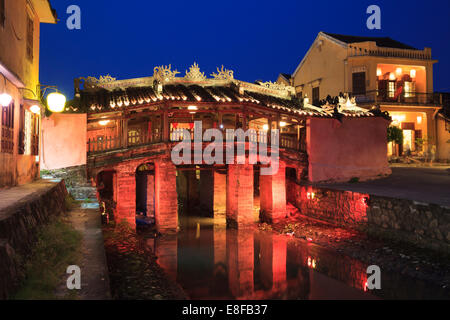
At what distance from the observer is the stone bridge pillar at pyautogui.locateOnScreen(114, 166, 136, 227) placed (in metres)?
15.3

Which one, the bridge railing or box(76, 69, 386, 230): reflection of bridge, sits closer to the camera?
box(76, 69, 386, 230): reflection of bridge

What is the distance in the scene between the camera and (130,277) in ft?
29.5

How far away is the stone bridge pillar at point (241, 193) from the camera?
56.5 ft

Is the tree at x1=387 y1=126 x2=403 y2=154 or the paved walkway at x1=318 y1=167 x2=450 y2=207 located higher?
the tree at x1=387 y1=126 x2=403 y2=154

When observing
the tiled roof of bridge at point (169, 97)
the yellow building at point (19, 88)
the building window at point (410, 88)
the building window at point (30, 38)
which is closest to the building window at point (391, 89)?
the building window at point (410, 88)

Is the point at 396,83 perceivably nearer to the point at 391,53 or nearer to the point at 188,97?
the point at 391,53

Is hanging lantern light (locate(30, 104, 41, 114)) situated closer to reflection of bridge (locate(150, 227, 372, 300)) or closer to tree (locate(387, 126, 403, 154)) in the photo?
reflection of bridge (locate(150, 227, 372, 300))

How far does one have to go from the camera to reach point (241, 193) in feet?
56.6

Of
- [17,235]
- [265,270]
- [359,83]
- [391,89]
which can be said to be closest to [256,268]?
[265,270]

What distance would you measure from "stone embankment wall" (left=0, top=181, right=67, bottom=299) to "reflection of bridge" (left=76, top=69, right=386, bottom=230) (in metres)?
8.95

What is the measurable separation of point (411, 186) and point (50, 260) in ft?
53.3

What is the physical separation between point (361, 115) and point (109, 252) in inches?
612

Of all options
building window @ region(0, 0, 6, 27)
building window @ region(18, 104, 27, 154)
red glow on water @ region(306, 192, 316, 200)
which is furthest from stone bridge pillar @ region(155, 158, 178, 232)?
building window @ region(0, 0, 6, 27)
